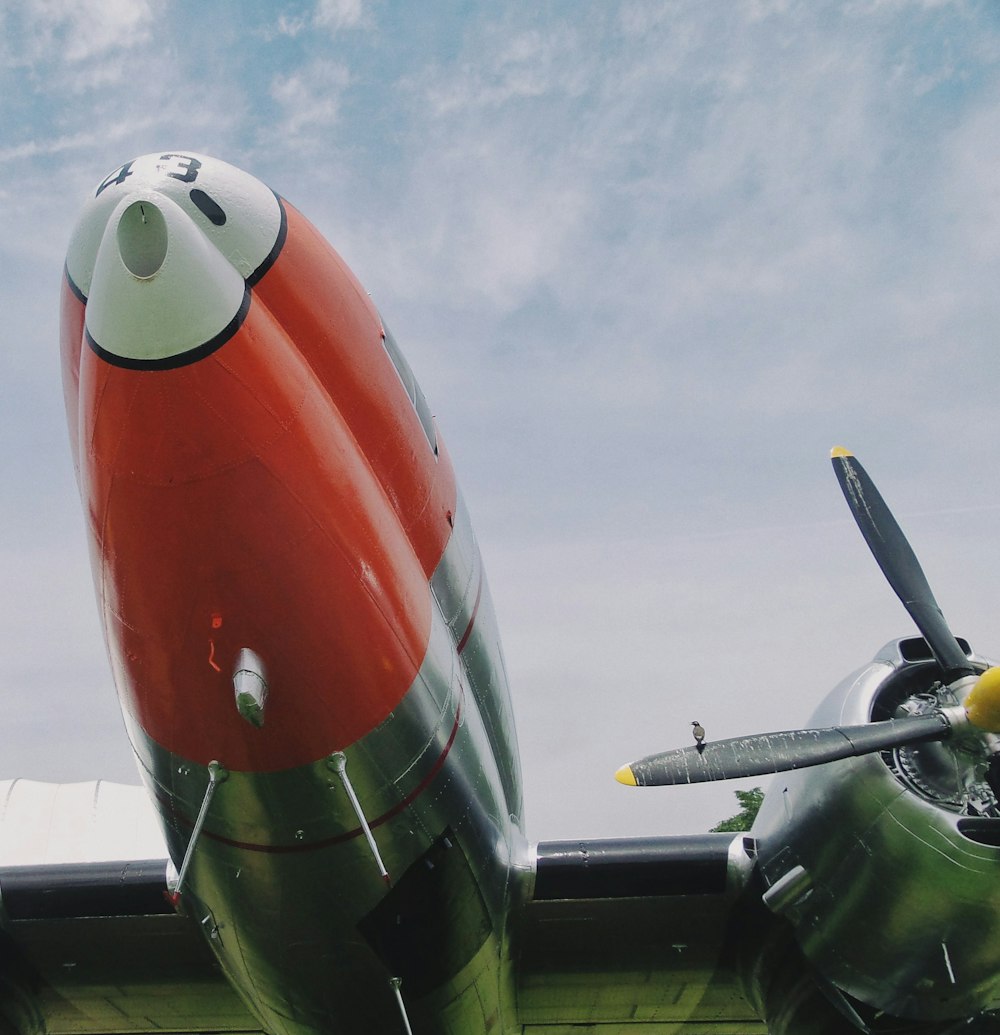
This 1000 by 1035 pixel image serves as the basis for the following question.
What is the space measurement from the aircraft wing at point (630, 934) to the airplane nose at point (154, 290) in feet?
16.5

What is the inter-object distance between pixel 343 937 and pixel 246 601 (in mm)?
2431

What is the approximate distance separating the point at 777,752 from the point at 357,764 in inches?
110

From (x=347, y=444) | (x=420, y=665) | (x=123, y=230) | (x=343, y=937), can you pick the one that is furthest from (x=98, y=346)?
(x=343, y=937)

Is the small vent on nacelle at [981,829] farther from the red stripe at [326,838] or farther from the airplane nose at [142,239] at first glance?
the airplane nose at [142,239]

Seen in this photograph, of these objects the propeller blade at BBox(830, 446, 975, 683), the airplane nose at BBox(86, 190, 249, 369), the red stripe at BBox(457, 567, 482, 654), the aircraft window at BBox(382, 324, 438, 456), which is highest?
the airplane nose at BBox(86, 190, 249, 369)

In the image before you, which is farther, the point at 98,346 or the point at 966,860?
the point at 966,860

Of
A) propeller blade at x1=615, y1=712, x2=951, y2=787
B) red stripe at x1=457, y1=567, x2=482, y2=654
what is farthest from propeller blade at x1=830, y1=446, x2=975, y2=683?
red stripe at x1=457, y1=567, x2=482, y2=654

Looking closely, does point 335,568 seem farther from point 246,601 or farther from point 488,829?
point 488,829

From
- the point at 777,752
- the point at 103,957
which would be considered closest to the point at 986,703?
the point at 777,752

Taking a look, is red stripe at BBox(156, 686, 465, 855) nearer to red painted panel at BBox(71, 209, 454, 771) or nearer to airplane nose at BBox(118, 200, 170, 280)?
→ red painted panel at BBox(71, 209, 454, 771)

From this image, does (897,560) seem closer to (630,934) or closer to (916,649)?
(916,649)

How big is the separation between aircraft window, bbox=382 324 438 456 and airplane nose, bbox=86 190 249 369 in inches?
60.0

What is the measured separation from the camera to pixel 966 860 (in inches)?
229

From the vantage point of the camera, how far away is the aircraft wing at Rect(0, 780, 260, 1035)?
706cm
